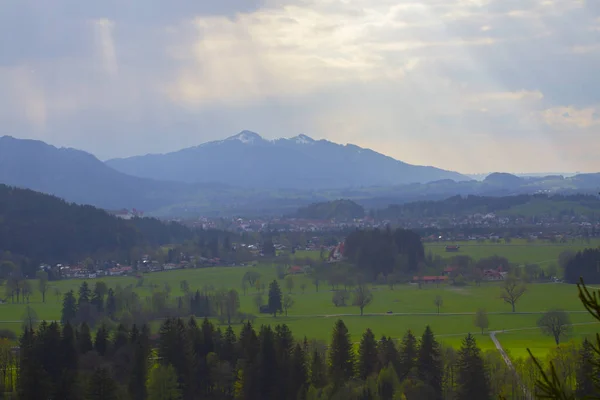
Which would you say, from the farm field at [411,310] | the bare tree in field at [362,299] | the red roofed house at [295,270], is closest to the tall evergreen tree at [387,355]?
the farm field at [411,310]

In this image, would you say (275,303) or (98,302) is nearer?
(275,303)

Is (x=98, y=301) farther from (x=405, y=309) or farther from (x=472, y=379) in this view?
(x=472, y=379)

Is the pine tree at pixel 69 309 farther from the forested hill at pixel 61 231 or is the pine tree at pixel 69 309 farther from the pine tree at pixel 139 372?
the forested hill at pixel 61 231

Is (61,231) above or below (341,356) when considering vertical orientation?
above

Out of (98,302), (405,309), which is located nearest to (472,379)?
(405,309)

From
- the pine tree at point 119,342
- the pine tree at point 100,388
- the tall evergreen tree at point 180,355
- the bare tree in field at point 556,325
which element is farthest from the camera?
the bare tree in field at point 556,325
